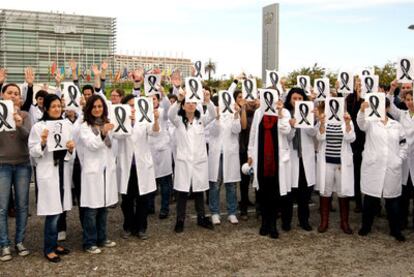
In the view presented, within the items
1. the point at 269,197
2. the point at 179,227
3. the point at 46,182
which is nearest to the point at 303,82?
the point at 269,197

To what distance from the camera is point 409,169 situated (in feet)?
19.6

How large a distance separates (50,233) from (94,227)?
21.0 inches

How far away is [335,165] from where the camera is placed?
20.1 feet

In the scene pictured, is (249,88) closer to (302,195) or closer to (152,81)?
(152,81)

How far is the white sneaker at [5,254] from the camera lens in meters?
5.12

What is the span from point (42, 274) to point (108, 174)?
4.46 feet

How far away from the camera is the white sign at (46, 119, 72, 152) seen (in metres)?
4.95

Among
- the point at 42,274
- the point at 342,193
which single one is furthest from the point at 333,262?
the point at 42,274

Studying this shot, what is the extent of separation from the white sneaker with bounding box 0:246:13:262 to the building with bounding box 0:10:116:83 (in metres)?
64.8

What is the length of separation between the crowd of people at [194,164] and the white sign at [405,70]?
14.5 inches

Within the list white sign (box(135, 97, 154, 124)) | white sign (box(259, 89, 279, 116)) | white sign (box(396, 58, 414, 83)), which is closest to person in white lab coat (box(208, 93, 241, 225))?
white sign (box(259, 89, 279, 116))

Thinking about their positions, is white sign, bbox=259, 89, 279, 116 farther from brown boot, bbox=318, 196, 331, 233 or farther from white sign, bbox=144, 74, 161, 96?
white sign, bbox=144, 74, 161, 96

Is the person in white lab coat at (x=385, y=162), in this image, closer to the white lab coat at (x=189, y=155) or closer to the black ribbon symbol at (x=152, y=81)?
the white lab coat at (x=189, y=155)

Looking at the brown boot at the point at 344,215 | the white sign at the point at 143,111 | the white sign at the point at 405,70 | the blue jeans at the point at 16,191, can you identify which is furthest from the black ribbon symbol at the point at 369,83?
the blue jeans at the point at 16,191
